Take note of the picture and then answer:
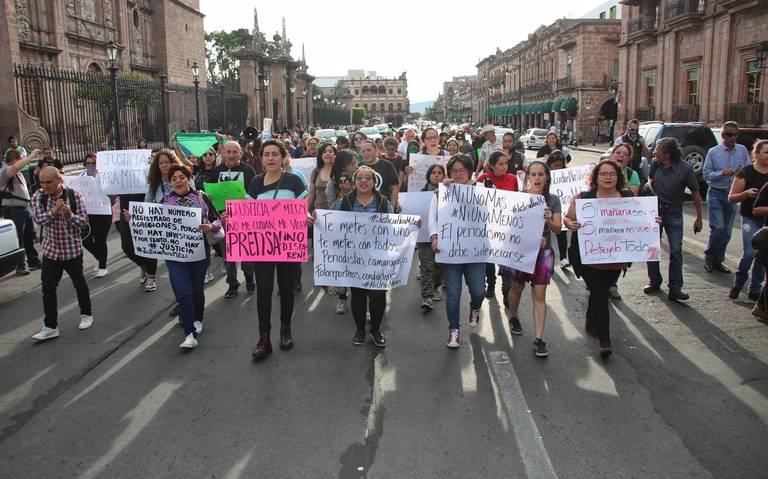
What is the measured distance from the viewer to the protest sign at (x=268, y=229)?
564 centimetres

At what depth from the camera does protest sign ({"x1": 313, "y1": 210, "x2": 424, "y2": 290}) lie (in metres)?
5.69

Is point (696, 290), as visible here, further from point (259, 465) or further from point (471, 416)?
point (259, 465)

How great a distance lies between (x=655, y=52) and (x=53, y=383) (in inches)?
1572

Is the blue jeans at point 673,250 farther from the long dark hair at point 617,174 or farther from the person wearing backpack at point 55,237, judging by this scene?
the person wearing backpack at point 55,237

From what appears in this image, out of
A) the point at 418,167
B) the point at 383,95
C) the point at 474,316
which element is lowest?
the point at 474,316

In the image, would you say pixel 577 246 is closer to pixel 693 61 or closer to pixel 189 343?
pixel 189 343

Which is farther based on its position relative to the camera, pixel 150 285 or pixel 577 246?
pixel 150 285

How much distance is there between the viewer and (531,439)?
404cm

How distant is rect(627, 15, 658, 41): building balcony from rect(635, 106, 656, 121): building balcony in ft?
14.0

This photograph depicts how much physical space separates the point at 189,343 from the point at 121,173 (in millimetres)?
4320

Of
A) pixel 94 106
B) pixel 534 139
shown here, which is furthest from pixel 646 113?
pixel 94 106

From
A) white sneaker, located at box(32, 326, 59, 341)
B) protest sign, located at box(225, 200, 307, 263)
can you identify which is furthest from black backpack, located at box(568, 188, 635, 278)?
white sneaker, located at box(32, 326, 59, 341)

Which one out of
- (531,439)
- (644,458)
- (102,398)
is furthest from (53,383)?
(644,458)

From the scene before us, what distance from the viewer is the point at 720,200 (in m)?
8.30
